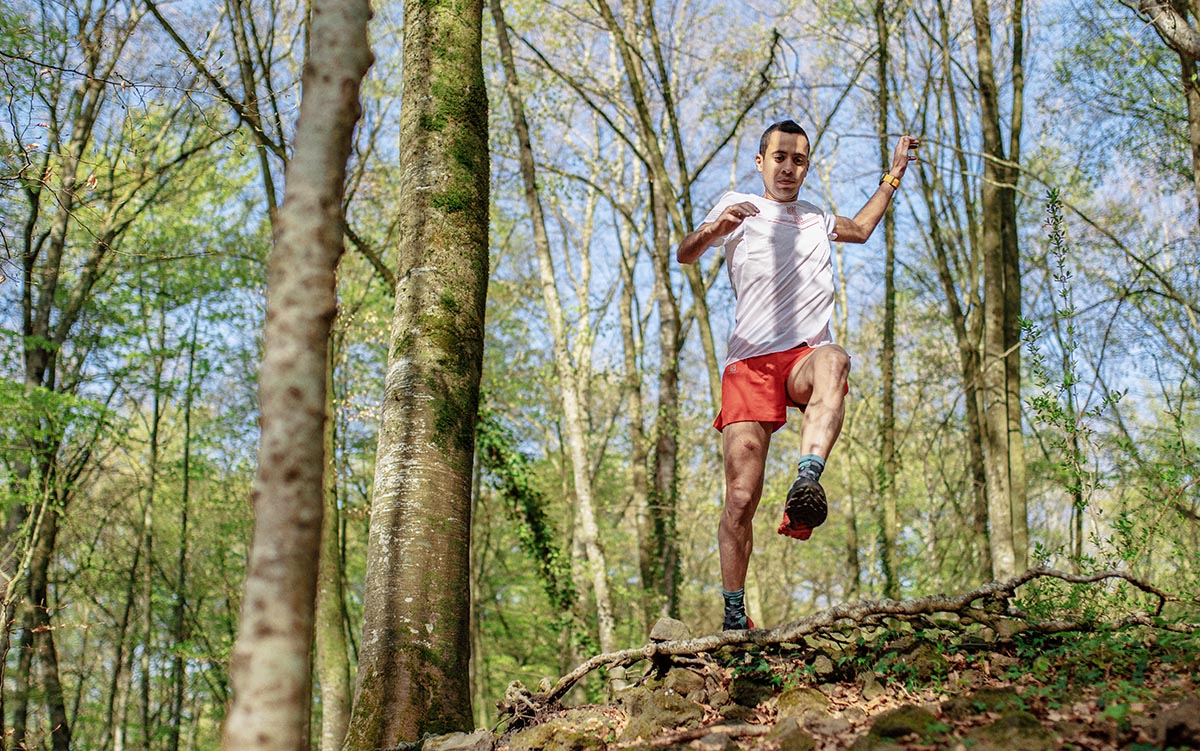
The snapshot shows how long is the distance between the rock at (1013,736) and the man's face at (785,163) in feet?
8.69

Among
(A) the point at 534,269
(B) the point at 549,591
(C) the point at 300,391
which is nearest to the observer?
(C) the point at 300,391

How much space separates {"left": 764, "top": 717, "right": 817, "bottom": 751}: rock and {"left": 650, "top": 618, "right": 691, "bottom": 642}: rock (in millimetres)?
1130

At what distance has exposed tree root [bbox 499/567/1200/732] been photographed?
3.86m

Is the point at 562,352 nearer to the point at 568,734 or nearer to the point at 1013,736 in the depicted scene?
the point at 568,734

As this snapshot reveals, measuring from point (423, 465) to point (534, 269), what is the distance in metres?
19.0

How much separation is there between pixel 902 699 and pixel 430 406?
2394mm

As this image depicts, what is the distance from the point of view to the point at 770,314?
4.36 m

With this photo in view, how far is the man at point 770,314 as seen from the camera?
4246mm

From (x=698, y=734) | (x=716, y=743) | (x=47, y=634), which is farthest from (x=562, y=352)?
(x=47, y=634)

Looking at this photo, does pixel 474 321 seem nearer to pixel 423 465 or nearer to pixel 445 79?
pixel 423 465

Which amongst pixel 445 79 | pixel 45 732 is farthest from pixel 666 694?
pixel 45 732

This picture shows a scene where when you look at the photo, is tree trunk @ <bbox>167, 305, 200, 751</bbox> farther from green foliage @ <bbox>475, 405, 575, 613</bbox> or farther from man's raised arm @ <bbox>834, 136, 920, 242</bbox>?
man's raised arm @ <bbox>834, 136, 920, 242</bbox>

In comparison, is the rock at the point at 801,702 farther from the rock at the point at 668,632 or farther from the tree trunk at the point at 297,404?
the tree trunk at the point at 297,404

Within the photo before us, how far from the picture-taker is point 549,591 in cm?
1395
